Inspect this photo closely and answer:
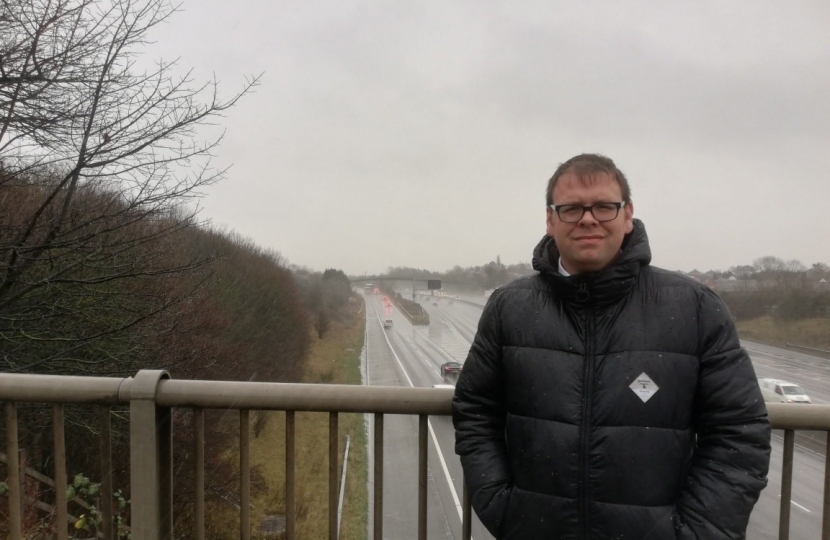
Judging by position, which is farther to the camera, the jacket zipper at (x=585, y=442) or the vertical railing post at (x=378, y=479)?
the vertical railing post at (x=378, y=479)

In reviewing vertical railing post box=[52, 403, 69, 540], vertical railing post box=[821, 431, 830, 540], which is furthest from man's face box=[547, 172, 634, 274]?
vertical railing post box=[52, 403, 69, 540]

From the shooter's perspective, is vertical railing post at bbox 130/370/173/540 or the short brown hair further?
vertical railing post at bbox 130/370/173/540

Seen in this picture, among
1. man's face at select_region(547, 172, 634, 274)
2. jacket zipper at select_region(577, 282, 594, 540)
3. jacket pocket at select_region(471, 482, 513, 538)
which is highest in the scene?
man's face at select_region(547, 172, 634, 274)

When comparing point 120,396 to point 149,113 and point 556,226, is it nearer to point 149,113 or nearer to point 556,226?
point 556,226

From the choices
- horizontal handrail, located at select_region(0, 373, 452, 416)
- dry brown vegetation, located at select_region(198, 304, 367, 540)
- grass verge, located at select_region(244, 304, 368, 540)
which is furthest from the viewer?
dry brown vegetation, located at select_region(198, 304, 367, 540)

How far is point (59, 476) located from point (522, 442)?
195 cm

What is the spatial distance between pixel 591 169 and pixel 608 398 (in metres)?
0.77

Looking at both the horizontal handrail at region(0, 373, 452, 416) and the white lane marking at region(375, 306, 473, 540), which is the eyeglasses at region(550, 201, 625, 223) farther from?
the white lane marking at region(375, 306, 473, 540)

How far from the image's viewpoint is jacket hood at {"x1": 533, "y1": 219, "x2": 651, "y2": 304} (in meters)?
1.92

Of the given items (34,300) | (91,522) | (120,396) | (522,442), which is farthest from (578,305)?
(34,300)

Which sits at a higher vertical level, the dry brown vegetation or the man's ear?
the man's ear

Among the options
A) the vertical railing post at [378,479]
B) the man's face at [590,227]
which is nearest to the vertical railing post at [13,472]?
the vertical railing post at [378,479]

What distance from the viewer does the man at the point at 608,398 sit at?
178 centimetres

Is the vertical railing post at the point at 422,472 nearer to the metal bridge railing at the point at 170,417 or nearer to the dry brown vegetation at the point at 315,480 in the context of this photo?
the metal bridge railing at the point at 170,417
